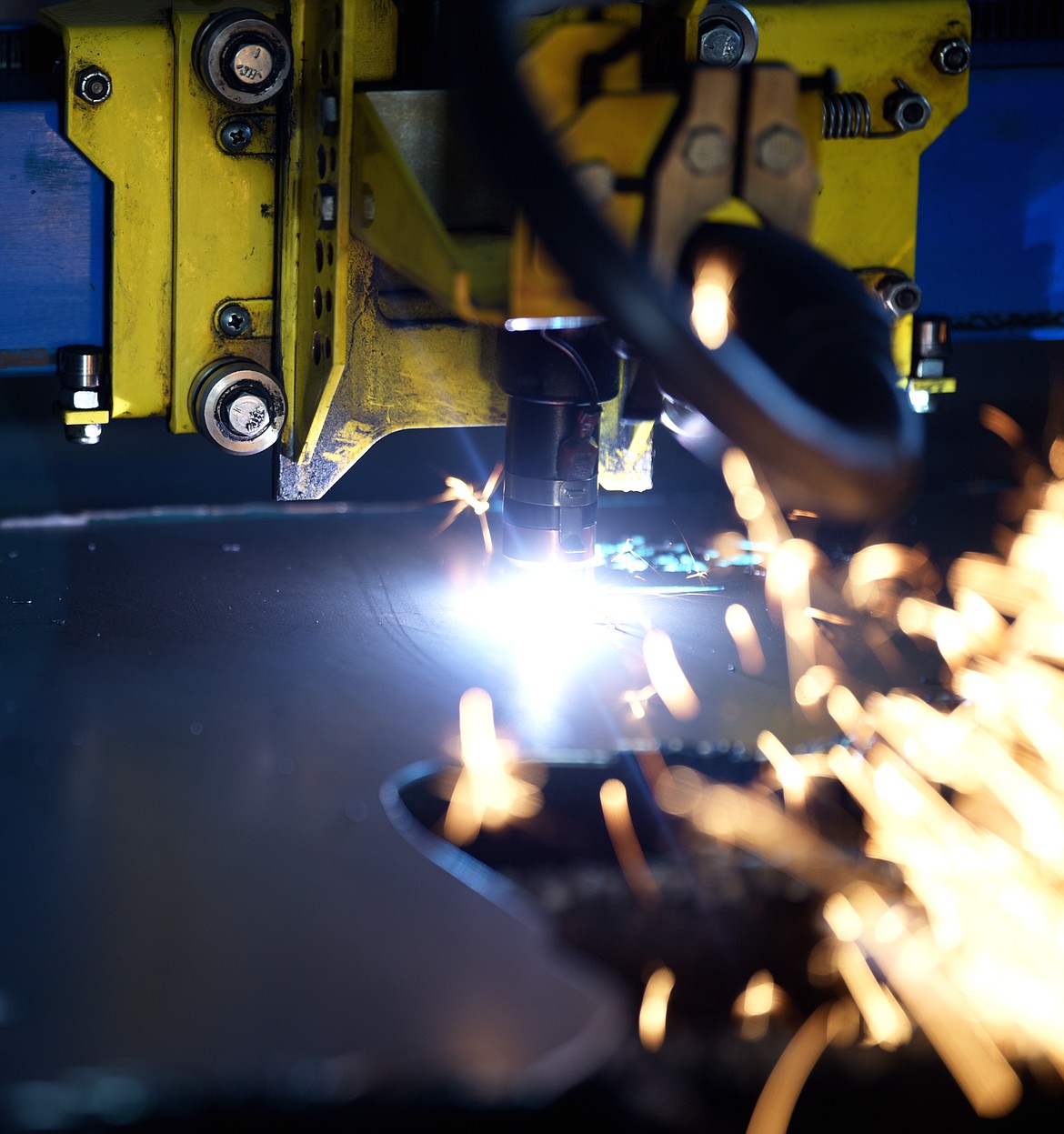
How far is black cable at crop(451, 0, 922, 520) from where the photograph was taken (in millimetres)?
819

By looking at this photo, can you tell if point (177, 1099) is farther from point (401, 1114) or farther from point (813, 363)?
point (813, 363)

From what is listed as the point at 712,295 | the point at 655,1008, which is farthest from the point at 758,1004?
the point at 712,295

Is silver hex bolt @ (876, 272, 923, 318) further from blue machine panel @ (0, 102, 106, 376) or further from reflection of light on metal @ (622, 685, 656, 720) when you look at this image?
blue machine panel @ (0, 102, 106, 376)

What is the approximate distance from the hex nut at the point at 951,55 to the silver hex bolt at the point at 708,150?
496mm

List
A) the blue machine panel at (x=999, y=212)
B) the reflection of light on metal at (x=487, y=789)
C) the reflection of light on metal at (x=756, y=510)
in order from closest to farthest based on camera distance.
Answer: the reflection of light on metal at (x=487, y=789)
the blue machine panel at (x=999, y=212)
the reflection of light on metal at (x=756, y=510)

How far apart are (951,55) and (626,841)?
0.88m

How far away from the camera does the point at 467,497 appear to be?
2.06 m

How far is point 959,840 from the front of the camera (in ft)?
3.64

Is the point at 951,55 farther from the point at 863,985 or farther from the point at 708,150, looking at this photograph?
the point at 863,985

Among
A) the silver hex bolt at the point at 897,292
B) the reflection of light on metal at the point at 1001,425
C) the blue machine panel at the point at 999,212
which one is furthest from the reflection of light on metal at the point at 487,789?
the reflection of light on metal at the point at 1001,425

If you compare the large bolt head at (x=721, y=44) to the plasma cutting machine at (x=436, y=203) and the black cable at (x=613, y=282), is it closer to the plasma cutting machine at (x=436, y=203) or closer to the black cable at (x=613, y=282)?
the plasma cutting machine at (x=436, y=203)

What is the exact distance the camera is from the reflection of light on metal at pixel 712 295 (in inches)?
38.5

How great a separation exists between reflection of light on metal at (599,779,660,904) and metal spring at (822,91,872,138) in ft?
2.23

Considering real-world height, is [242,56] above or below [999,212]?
above
